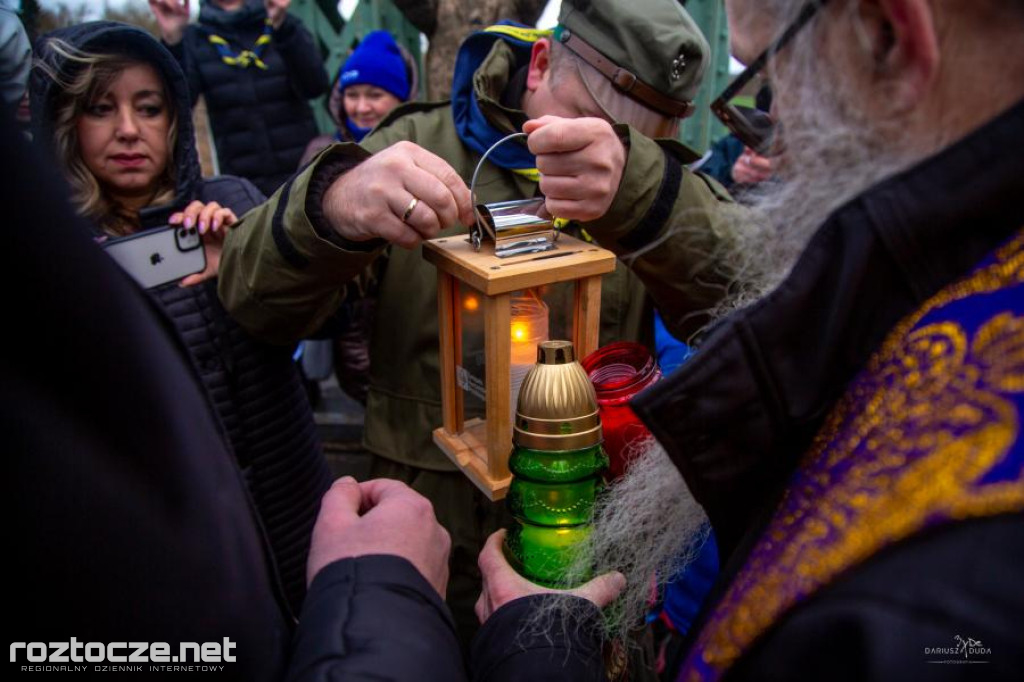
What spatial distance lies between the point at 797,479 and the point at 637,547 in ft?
1.22

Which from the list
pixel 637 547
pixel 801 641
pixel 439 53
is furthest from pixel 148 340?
pixel 439 53

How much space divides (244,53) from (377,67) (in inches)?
29.4

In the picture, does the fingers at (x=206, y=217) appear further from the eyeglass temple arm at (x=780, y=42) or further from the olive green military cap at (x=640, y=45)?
the eyeglass temple arm at (x=780, y=42)

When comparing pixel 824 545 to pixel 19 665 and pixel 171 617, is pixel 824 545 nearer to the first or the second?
pixel 171 617

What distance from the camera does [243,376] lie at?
1755 millimetres

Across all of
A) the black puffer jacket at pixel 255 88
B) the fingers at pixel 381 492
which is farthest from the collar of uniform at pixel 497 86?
the black puffer jacket at pixel 255 88

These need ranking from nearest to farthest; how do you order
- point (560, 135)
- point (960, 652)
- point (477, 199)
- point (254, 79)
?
1. point (960, 652)
2. point (560, 135)
3. point (477, 199)
4. point (254, 79)

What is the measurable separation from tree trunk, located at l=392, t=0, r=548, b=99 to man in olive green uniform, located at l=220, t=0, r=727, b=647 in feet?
6.50

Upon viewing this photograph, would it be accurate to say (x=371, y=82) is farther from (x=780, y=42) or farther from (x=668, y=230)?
(x=780, y=42)

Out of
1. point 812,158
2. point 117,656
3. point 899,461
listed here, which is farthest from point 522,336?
point 117,656

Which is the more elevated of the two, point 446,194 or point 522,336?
point 446,194

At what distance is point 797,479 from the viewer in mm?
750

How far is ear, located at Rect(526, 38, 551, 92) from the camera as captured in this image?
1.80 metres

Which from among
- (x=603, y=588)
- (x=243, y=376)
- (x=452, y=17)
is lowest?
(x=243, y=376)
